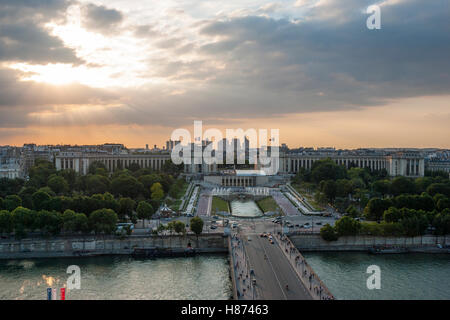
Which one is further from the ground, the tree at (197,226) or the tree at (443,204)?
the tree at (443,204)

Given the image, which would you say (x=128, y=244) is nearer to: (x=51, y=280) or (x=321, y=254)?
(x=51, y=280)

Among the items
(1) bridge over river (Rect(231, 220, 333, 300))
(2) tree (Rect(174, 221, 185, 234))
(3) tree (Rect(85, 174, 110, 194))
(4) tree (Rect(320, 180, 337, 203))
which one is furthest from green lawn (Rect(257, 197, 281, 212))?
(3) tree (Rect(85, 174, 110, 194))

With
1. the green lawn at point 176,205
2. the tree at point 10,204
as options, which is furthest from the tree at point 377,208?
the tree at point 10,204

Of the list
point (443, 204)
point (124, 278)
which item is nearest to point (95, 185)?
point (124, 278)

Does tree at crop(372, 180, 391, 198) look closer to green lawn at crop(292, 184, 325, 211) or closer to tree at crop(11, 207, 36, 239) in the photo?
green lawn at crop(292, 184, 325, 211)

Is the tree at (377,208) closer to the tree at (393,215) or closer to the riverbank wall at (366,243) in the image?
the tree at (393,215)

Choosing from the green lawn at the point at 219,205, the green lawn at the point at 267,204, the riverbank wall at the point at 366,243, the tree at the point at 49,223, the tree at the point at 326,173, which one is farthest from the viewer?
the tree at the point at 326,173

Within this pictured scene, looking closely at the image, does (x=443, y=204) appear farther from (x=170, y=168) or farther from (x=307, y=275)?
(x=170, y=168)
